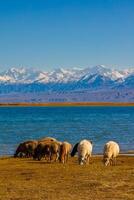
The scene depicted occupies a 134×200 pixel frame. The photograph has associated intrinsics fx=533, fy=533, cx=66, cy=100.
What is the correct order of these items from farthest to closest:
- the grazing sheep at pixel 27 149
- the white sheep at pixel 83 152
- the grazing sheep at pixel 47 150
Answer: the grazing sheep at pixel 27 149 < the grazing sheep at pixel 47 150 < the white sheep at pixel 83 152

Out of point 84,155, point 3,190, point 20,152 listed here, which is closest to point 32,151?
point 20,152

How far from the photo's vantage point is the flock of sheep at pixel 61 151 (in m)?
32.8

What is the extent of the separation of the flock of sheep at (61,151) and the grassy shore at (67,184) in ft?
14.1

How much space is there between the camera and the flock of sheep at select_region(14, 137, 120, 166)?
32.8 meters

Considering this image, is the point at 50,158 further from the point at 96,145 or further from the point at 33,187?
the point at 96,145

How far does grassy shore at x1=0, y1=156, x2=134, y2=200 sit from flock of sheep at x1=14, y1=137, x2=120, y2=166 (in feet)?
14.1

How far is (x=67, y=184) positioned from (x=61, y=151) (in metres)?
12.0

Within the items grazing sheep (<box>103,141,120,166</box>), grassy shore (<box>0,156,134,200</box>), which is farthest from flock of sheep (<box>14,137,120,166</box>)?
grassy shore (<box>0,156,134,200</box>)

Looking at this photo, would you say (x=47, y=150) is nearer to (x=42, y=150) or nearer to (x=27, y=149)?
(x=42, y=150)

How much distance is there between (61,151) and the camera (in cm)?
3422

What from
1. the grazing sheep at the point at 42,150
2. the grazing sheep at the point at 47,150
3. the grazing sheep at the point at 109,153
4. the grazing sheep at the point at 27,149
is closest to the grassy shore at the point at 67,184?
the grazing sheep at the point at 109,153

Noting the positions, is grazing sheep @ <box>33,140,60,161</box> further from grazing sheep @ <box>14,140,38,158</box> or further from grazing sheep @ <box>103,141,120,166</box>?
grazing sheep @ <box>103,141,120,166</box>

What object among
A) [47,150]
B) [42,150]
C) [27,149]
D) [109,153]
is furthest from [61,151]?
[27,149]

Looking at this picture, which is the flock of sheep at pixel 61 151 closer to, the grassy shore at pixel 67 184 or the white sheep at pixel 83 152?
the white sheep at pixel 83 152
